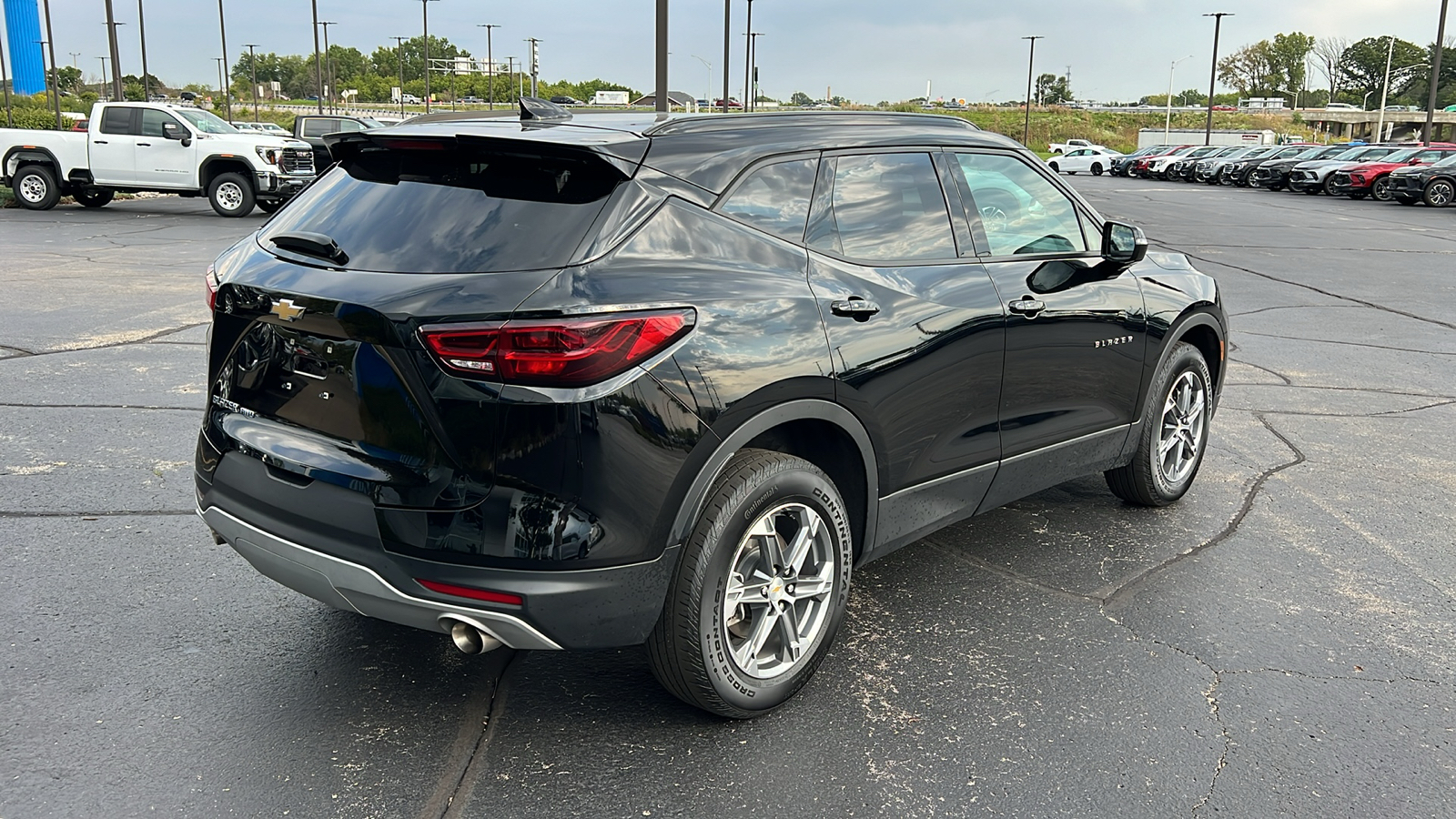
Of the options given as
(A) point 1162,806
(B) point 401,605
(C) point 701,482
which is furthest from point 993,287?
(B) point 401,605

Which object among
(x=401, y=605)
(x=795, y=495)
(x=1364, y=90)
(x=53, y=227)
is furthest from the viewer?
(x=1364, y=90)

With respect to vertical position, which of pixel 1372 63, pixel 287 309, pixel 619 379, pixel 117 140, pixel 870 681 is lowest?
pixel 870 681

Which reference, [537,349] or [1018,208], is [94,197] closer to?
[1018,208]

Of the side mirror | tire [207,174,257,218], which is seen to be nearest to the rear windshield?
the side mirror

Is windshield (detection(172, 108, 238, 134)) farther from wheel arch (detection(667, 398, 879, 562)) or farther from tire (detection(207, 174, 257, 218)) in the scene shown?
wheel arch (detection(667, 398, 879, 562))

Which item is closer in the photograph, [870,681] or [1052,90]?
[870,681]

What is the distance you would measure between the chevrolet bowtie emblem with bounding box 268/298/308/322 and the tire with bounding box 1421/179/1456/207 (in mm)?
36428

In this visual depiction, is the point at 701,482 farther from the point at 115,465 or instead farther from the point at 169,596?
the point at 115,465

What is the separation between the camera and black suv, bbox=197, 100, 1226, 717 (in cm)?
280

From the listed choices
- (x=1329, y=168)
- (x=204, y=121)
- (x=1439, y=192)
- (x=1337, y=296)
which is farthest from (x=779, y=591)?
(x=1329, y=168)

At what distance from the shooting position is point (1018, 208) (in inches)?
173

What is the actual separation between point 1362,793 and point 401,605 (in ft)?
8.60

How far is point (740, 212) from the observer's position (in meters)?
3.34

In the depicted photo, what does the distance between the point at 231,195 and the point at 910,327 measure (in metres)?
20.5
